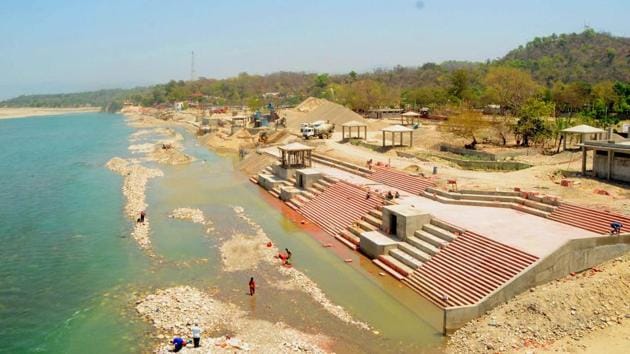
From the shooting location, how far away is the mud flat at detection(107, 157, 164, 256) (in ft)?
98.1

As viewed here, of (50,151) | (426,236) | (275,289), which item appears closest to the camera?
(275,289)

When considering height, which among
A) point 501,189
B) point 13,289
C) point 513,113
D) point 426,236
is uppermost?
point 513,113

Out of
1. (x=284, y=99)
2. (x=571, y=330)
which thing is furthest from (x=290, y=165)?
(x=284, y=99)

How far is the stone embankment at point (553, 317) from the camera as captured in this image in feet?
52.0

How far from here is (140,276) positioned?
2366 centimetres

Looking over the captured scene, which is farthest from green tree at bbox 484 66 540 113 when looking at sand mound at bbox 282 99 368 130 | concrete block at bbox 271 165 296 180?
concrete block at bbox 271 165 296 180

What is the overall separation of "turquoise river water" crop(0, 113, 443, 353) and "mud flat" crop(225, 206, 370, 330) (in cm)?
43

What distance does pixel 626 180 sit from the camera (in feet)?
85.0

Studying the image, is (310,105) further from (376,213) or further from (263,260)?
(263,260)

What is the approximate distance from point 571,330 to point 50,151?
80.3 metres

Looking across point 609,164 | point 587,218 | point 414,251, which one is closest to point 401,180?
point 414,251

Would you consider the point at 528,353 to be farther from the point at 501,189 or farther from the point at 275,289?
the point at 501,189

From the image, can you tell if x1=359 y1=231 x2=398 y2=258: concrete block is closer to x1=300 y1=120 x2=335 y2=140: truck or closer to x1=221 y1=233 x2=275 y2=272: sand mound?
x1=221 y1=233 x2=275 y2=272: sand mound

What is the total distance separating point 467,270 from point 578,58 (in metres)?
133
